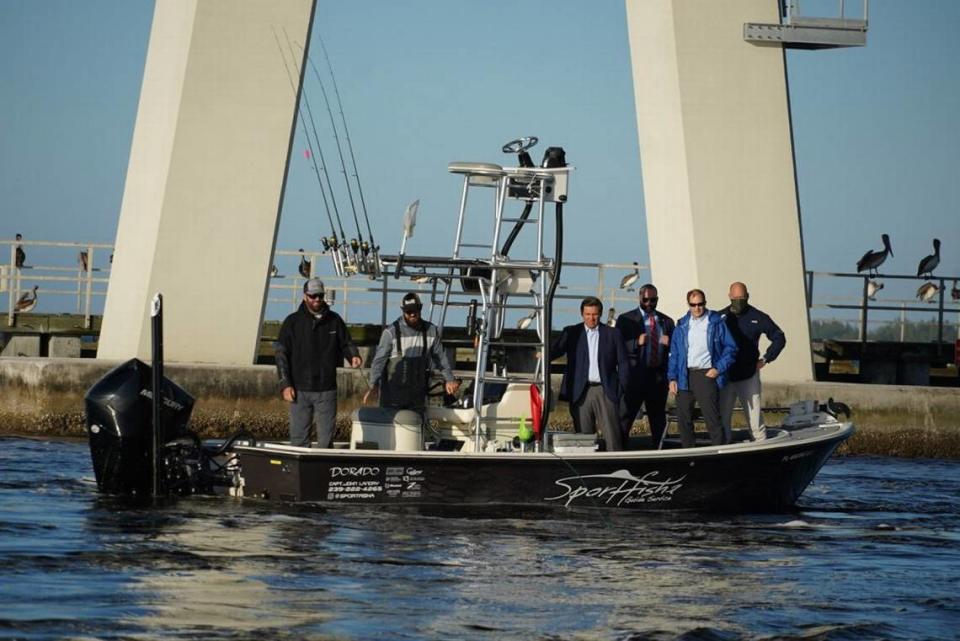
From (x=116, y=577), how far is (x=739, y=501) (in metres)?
5.37

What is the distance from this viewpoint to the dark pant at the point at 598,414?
12.6 m

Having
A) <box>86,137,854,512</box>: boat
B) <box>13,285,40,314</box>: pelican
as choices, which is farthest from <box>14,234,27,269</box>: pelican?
<box>86,137,854,512</box>: boat

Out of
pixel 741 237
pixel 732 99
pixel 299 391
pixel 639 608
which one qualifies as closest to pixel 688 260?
pixel 741 237

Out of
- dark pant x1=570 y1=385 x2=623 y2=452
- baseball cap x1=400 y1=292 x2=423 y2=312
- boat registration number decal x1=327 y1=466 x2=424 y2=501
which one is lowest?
boat registration number decal x1=327 y1=466 x2=424 y2=501

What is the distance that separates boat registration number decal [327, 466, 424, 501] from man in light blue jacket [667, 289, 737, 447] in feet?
7.12

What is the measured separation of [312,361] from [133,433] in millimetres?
1396

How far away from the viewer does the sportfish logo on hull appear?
40.4 feet

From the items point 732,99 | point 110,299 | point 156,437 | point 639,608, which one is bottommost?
point 639,608

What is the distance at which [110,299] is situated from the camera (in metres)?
17.4

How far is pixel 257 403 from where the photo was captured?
1781 centimetres

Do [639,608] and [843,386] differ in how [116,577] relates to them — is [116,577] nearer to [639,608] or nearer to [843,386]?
[639,608]

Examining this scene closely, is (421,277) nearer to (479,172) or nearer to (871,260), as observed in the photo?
(479,172)

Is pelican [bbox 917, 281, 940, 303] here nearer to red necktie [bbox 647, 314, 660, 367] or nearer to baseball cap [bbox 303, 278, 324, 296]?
red necktie [bbox 647, 314, 660, 367]

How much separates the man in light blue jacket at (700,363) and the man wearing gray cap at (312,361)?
8.27ft
